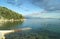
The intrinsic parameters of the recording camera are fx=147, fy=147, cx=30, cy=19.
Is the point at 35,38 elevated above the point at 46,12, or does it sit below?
below

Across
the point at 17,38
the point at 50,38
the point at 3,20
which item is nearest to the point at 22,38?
the point at 17,38

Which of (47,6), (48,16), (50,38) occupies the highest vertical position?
(47,6)

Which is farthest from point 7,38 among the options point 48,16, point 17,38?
point 48,16

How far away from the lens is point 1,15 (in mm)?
39281

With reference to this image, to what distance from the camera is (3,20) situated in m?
38.3

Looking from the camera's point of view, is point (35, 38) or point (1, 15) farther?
point (1, 15)

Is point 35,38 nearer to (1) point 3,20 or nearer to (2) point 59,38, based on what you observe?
(2) point 59,38

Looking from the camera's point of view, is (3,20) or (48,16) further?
(3,20)

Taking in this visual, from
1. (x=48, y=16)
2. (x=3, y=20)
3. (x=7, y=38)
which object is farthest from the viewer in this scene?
(x=3, y=20)

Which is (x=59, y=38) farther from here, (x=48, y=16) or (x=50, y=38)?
(x=48, y=16)

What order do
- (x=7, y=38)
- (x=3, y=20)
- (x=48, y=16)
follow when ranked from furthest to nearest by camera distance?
(x=3, y=20) → (x=48, y=16) → (x=7, y=38)

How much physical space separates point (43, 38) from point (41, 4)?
12734 mm

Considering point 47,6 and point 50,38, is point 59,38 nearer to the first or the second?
point 50,38

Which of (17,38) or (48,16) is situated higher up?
(48,16)
